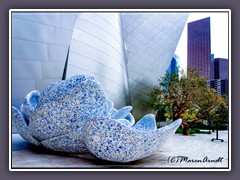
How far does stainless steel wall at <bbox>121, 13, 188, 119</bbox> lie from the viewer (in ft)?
37.2

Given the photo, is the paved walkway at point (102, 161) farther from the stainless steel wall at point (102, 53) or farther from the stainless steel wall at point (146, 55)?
the stainless steel wall at point (146, 55)

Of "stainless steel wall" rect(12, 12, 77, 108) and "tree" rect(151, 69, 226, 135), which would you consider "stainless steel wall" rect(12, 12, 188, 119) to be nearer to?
"stainless steel wall" rect(12, 12, 77, 108)

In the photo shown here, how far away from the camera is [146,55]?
12383 millimetres

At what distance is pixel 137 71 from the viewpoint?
39.0 feet

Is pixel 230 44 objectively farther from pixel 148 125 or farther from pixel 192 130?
pixel 192 130

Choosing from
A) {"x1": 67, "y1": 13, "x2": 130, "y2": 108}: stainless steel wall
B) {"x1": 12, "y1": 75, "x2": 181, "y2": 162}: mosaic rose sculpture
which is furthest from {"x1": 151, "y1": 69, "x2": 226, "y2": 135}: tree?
{"x1": 12, "y1": 75, "x2": 181, "y2": 162}: mosaic rose sculpture

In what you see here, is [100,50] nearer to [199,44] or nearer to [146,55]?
[146,55]

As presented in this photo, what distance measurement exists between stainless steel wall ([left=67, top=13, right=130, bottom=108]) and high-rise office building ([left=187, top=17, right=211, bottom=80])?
7.13ft

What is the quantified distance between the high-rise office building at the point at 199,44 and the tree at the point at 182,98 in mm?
3701

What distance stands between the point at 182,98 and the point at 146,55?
260 centimetres

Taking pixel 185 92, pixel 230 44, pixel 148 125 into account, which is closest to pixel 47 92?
pixel 148 125

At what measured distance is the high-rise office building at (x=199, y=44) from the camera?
6.97 m

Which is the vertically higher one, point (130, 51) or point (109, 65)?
point (130, 51)

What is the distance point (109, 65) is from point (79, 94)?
4.57m
